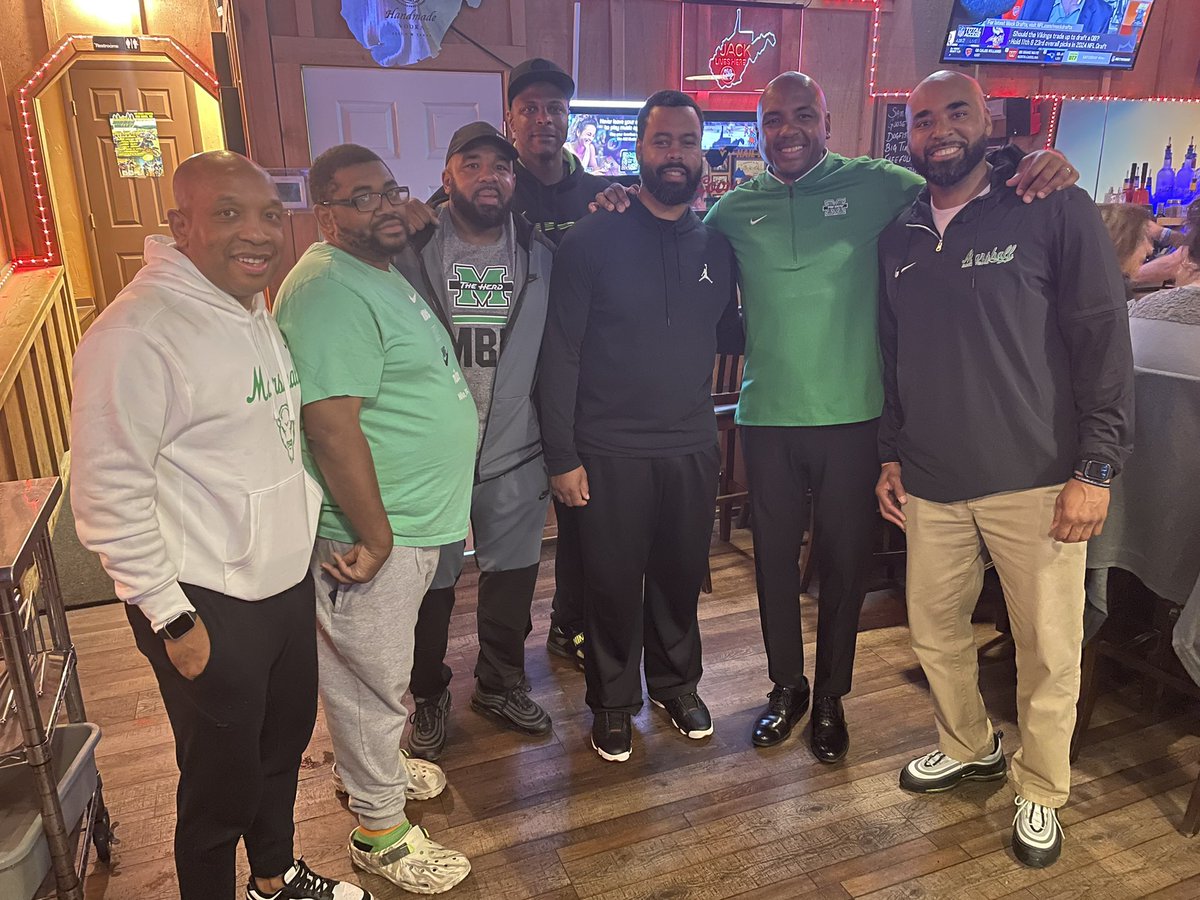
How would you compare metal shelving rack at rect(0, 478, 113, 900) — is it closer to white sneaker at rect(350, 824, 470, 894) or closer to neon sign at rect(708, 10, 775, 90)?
white sneaker at rect(350, 824, 470, 894)

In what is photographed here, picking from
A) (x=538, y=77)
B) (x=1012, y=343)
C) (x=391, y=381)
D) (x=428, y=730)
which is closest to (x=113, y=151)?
(x=538, y=77)

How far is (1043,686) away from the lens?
1.90 metres

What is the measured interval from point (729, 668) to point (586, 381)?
123 centimetres

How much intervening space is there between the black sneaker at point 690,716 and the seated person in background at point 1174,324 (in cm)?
153

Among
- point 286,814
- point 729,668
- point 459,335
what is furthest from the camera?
point 729,668

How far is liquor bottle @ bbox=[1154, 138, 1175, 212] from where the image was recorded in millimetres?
5582

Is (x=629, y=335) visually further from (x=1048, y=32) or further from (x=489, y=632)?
(x=1048, y=32)

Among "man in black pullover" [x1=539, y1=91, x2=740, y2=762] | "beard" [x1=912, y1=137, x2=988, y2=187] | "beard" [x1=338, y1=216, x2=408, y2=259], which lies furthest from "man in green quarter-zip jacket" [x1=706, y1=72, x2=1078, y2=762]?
"beard" [x1=338, y1=216, x2=408, y2=259]

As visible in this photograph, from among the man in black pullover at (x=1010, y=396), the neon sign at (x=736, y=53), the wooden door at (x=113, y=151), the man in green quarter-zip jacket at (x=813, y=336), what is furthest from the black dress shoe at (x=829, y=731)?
the wooden door at (x=113, y=151)

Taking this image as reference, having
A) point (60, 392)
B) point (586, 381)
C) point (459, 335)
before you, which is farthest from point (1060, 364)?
point (60, 392)

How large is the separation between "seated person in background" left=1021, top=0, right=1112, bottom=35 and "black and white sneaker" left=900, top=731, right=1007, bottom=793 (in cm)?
464

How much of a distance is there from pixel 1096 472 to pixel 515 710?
1652 millimetres

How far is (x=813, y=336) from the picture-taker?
2.11 m

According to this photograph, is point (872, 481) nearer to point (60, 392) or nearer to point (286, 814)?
point (286, 814)
